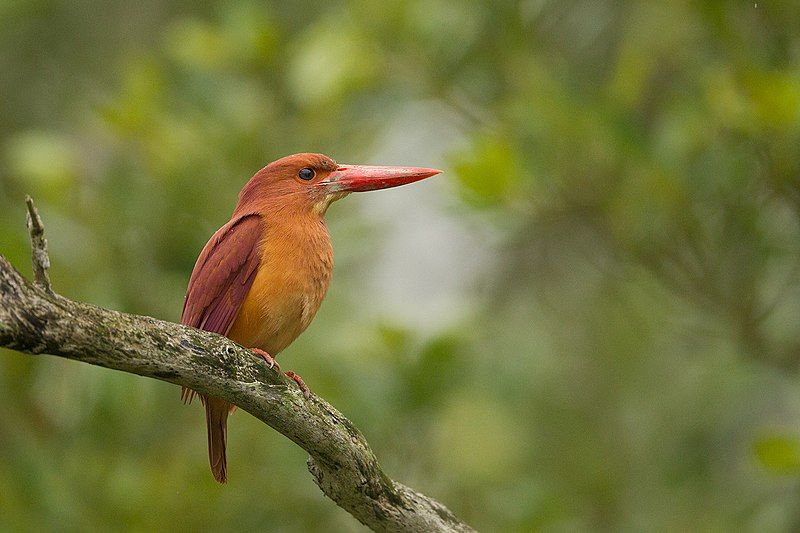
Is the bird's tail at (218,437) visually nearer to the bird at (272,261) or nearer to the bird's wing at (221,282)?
the bird at (272,261)

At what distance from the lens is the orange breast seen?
2.70m

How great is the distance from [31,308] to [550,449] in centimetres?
422

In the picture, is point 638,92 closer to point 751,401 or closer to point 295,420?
point 751,401

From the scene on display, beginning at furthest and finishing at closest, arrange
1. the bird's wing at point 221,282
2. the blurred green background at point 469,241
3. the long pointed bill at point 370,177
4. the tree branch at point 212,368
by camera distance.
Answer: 1. the blurred green background at point 469,241
2. the long pointed bill at point 370,177
3. the bird's wing at point 221,282
4. the tree branch at point 212,368

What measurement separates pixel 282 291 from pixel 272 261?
71 mm

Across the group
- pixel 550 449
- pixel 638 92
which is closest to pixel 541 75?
pixel 638 92

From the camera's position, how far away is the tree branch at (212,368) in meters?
1.95

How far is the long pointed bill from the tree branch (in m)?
0.62

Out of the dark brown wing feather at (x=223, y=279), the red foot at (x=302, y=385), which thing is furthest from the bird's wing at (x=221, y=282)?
the red foot at (x=302, y=385)

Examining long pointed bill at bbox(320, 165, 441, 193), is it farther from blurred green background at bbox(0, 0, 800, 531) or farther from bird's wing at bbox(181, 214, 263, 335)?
blurred green background at bbox(0, 0, 800, 531)

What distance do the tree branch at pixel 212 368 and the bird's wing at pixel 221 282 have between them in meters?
0.35

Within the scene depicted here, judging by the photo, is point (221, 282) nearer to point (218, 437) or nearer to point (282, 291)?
point (282, 291)

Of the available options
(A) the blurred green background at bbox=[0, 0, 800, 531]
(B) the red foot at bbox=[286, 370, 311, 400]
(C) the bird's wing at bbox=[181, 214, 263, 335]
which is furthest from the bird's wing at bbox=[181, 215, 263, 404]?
(A) the blurred green background at bbox=[0, 0, 800, 531]

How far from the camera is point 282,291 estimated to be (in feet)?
8.89
